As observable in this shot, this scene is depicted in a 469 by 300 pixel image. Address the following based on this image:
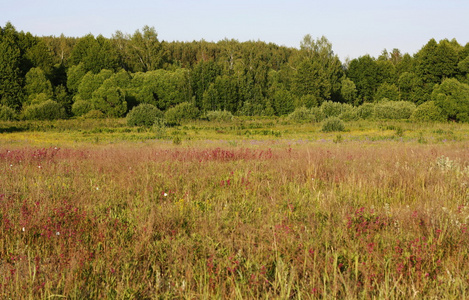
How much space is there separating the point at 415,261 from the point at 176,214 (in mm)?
2671

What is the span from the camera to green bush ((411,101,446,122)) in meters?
39.0

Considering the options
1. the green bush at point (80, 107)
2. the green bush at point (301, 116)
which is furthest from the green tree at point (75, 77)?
the green bush at point (301, 116)

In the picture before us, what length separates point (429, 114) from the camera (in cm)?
3916

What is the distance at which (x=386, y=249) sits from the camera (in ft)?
11.4

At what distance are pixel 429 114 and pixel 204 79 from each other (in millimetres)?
43345

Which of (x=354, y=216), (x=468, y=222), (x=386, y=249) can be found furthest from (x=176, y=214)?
(x=468, y=222)

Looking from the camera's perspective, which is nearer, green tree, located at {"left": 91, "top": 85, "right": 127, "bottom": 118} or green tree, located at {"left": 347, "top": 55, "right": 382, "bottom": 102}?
green tree, located at {"left": 91, "top": 85, "right": 127, "bottom": 118}

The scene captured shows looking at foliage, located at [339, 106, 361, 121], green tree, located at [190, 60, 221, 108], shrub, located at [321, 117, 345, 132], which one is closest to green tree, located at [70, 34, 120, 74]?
green tree, located at [190, 60, 221, 108]


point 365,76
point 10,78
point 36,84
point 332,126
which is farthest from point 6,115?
point 365,76

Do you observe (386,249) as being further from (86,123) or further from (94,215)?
(86,123)

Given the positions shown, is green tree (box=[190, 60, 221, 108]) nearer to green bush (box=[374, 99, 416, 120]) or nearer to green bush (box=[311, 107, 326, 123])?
green bush (box=[311, 107, 326, 123])

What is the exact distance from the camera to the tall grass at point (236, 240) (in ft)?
9.68

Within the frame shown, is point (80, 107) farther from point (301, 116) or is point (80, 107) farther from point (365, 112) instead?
point (365, 112)

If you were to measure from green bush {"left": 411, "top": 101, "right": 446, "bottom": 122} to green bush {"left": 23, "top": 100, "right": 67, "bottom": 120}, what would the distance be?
3952 cm
